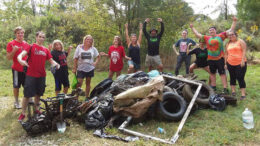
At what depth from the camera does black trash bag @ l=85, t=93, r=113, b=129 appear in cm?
383

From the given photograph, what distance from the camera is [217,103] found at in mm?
4551

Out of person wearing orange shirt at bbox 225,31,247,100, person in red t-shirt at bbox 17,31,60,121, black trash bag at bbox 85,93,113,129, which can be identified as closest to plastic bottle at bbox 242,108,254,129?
person wearing orange shirt at bbox 225,31,247,100

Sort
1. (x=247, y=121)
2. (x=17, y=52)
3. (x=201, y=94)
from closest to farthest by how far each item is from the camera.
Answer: (x=247, y=121), (x=17, y=52), (x=201, y=94)

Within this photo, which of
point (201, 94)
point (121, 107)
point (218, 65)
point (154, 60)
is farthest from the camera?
point (154, 60)

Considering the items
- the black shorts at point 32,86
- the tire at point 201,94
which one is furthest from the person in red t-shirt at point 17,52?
the tire at point 201,94

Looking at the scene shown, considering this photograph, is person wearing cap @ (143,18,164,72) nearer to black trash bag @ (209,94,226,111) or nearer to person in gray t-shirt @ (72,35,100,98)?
person in gray t-shirt @ (72,35,100,98)

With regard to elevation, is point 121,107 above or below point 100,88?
below

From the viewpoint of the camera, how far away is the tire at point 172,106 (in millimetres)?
4047

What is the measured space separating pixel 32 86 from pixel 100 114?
144cm

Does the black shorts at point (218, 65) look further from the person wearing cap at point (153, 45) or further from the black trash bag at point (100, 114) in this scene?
the black trash bag at point (100, 114)

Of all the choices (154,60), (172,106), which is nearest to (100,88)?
(172,106)

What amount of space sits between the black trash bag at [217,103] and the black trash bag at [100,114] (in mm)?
2260

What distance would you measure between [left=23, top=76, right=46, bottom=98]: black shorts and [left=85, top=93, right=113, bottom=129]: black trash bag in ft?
3.71

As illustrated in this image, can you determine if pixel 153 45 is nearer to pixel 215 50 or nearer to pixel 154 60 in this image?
pixel 154 60
